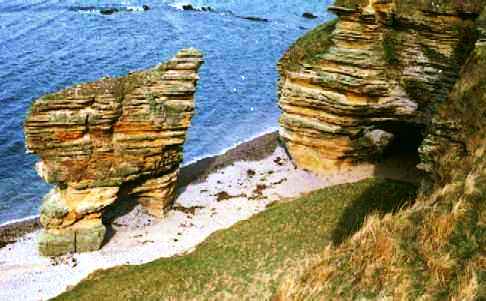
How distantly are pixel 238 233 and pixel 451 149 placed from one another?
12527 mm

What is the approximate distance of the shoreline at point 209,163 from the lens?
3459cm

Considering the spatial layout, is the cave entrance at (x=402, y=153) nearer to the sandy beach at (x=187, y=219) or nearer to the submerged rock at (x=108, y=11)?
the sandy beach at (x=187, y=219)

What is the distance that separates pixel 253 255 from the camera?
25.1 meters

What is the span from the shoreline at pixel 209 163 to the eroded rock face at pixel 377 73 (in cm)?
968

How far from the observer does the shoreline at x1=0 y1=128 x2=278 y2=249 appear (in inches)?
1362

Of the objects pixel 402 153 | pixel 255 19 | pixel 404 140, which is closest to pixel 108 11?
pixel 255 19

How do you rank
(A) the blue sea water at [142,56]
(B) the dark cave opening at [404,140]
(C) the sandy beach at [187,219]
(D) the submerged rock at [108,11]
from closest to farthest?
(C) the sandy beach at [187,219], (B) the dark cave opening at [404,140], (A) the blue sea water at [142,56], (D) the submerged rock at [108,11]

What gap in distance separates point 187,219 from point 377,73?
15641 mm

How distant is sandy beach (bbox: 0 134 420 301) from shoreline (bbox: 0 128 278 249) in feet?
0.30

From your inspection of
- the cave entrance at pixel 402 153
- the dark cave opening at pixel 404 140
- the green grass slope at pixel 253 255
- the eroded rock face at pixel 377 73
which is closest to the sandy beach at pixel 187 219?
the cave entrance at pixel 402 153

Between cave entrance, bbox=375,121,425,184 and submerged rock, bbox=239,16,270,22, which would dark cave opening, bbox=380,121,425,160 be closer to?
cave entrance, bbox=375,121,425,184

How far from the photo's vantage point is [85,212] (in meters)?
31.9

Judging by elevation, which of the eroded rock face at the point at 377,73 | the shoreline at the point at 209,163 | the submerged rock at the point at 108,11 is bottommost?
the shoreline at the point at 209,163

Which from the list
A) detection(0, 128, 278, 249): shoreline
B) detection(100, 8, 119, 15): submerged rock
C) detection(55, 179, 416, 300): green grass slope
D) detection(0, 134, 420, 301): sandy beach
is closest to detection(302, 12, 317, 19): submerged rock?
detection(100, 8, 119, 15): submerged rock
